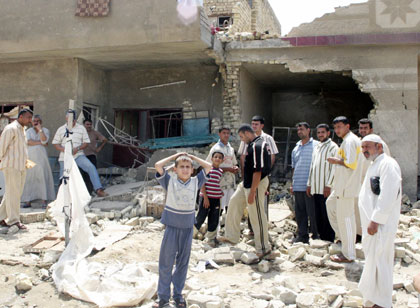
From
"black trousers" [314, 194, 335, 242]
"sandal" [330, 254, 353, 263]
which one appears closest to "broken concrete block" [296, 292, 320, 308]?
"sandal" [330, 254, 353, 263]

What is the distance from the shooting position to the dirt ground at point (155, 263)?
146 inches

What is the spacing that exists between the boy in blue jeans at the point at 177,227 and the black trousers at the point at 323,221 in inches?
103

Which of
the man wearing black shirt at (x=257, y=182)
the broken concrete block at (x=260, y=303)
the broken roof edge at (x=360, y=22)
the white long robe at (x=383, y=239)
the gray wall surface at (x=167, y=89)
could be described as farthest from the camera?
the gray wall surface at (x=167, y=89)

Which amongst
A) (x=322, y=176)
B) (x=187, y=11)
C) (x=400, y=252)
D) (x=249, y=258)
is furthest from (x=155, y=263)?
(x=187, y=11)

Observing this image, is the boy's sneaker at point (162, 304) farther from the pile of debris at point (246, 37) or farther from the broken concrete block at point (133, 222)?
the pile of debris at point (246, 37)

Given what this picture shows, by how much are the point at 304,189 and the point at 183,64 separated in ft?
19.2

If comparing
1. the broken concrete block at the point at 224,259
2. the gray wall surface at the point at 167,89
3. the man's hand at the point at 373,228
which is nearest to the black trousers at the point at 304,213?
the broken concrete block at the point at 224,259

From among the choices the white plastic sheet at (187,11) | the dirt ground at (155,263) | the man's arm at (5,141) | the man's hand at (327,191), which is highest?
the white plastic sheet at (187,11)

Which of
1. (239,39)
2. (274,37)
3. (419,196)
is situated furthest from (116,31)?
(419,196)

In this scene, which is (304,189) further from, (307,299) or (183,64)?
(183,64)

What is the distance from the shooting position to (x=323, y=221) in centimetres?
554

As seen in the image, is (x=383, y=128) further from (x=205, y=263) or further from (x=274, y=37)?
(x=205, y=263)

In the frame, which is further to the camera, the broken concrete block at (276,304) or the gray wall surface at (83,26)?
the gray wall surface at (83,26)

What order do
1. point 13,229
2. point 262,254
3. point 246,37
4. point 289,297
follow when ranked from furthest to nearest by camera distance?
point 246,37 < point 13,229 < point 262,254 < point 289,297
